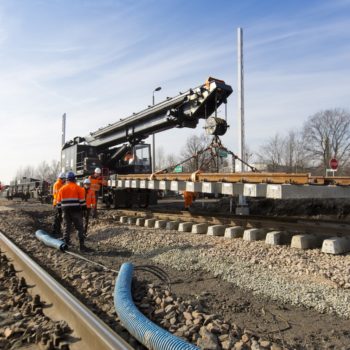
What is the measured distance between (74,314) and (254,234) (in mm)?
5482

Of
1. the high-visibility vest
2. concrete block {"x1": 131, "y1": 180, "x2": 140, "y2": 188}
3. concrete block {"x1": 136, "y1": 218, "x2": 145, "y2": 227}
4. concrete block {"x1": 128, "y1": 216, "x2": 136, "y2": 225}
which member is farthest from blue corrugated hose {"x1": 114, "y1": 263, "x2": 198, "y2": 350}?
the high-visibility vest

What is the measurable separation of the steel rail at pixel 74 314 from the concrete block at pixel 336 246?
15.1ft

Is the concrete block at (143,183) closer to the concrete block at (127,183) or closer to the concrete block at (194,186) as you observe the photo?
the concrete block at (127,183)

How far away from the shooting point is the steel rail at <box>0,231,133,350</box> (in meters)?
3.23

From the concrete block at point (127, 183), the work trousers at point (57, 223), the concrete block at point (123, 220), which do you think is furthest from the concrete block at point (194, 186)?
the concrete block at point (127, 183)

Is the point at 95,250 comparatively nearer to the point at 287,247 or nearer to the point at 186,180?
the point at 186,180

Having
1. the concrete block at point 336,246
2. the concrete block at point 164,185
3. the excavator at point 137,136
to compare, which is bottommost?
the concrete block at point 336,246

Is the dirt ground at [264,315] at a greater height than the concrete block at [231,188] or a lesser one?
lesser

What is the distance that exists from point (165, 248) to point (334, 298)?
4.02 metres

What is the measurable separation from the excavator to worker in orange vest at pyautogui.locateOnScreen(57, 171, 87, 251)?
382 cm

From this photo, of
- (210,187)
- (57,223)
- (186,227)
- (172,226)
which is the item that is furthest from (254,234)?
(57,223)

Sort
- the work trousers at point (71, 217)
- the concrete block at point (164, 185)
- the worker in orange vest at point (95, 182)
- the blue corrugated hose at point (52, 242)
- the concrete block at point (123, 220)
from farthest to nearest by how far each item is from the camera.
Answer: the worker in orange vest at point (95, 182)
the concrete block at point (123, 220)
the concrete block at point (164, 185)
the work trousers at point (71, 217)
the blue corrugated hose at point (52, 242)

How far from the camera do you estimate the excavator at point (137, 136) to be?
10.7 m

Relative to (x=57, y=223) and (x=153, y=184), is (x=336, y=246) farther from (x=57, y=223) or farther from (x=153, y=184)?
(x=57, y=223)
